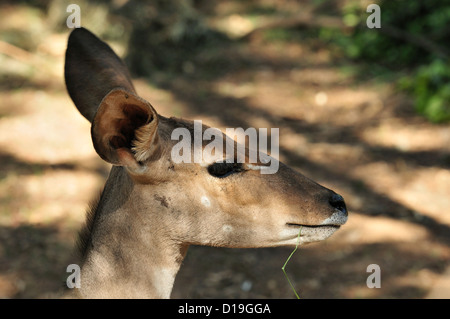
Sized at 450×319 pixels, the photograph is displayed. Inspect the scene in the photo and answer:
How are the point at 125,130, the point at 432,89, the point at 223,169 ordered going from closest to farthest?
the point at 125,130, the point at 223,169, the point at 432,89

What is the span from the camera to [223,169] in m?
2.92

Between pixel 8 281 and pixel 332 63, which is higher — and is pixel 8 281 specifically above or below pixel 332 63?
below

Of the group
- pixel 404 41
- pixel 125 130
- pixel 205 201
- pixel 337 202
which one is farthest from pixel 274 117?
pixel 125 130

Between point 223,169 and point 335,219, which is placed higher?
point 223,169

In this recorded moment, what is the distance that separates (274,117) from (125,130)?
652 cm

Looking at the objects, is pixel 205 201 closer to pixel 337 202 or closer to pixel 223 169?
pixel 223 169

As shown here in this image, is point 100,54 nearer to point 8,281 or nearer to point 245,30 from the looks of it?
point 8,281

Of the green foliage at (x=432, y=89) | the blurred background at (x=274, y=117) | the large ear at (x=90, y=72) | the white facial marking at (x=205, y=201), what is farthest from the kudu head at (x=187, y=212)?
the green foliage at (x=432, y=89)

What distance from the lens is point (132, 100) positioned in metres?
2.54

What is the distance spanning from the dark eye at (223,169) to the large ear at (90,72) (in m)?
0.77

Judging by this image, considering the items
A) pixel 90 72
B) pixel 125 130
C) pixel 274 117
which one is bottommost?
pixel 125 130

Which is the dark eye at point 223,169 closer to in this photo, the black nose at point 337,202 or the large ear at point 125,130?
the large ear at point 125,130

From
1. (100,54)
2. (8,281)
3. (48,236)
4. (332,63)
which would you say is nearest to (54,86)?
(48,236)
